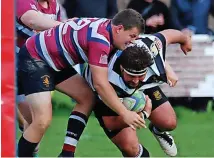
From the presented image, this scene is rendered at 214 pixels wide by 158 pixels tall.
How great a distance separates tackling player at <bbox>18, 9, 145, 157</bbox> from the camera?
6.20 metres

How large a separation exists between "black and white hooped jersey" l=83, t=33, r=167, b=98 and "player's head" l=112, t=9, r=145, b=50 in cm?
28

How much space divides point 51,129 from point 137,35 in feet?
9.82

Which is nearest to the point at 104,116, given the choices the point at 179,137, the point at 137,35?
the point at 137,35

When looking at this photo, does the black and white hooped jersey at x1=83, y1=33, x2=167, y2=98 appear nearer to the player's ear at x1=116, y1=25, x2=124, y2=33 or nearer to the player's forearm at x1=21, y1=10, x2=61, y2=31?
the player's ear at x1=116, y1=25, x2=124, y2=33

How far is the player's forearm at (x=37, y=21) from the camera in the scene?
681cm

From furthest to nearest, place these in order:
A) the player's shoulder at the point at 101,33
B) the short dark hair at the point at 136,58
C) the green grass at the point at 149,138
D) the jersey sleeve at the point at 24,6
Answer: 1. the green grass at the point at 149,138
2. the jersey sleeve at the point at 24,6
3. the short dark hair at the point at 136,58
4. the player's shoulder at the point at 101,33

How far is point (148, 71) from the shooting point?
6.86 metres

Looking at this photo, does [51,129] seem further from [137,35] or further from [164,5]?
[137,35]

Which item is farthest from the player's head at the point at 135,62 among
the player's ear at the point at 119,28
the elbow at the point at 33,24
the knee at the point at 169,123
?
the elbow at the point at 33,24

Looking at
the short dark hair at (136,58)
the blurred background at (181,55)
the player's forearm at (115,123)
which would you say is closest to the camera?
the short dark hair at (136,58)

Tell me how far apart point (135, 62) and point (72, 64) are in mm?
515

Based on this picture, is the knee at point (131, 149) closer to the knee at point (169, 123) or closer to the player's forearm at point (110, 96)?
the knee at point (169, 123)

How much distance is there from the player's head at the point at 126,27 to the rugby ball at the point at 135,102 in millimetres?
579

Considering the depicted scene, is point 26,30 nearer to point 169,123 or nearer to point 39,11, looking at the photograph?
point 39,11
